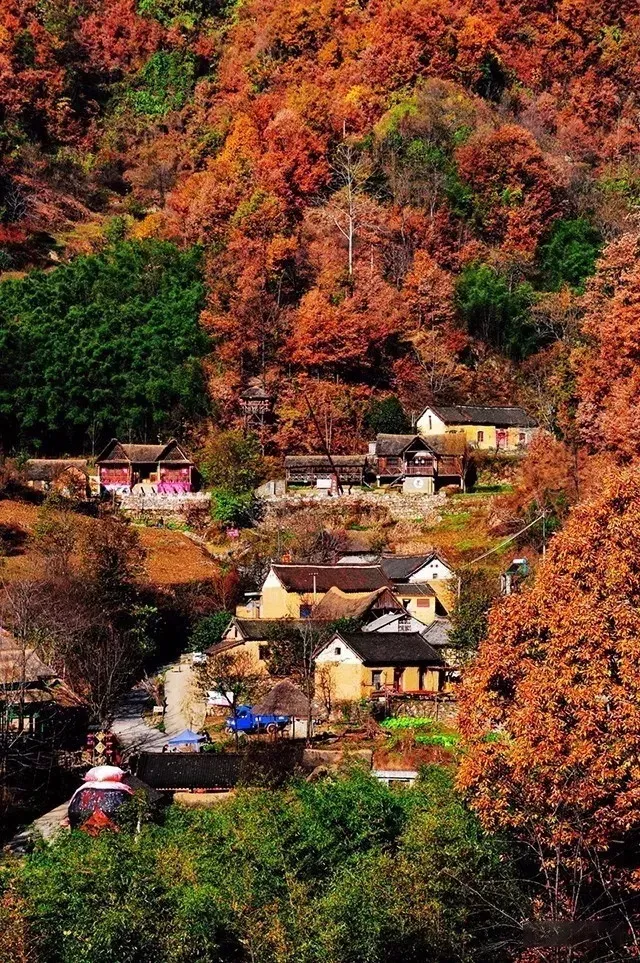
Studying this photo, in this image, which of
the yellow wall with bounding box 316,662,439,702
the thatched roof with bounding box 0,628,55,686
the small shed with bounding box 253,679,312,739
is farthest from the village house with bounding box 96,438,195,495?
the small shed with bounding box 253,679,312,739

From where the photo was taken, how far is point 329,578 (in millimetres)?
39906

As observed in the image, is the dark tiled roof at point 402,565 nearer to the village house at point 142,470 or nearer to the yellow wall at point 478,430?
the yellow wall at point 478,430

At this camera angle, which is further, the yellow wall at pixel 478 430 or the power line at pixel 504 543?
the yellow wall at pixel 478 430

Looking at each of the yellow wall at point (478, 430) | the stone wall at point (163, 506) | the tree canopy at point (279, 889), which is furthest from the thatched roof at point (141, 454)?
the tree canopy at point (279, 889)

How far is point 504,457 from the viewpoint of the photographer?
50.0 m

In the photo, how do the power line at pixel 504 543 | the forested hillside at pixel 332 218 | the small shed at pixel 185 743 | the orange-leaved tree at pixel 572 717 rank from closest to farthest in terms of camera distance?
the orange-leaved tree at pixel 572 717, the small shed at pixel 185 743, the power line at pixel 504 543, the forested hillside at pixel 332 218

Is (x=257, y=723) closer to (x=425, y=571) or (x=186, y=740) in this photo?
(x=186, y=740)

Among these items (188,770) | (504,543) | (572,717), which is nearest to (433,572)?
(504,543)

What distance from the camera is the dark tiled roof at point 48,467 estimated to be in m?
50.0

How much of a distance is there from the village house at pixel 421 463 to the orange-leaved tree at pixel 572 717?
96.8 feet

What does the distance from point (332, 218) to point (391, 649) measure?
30193mm

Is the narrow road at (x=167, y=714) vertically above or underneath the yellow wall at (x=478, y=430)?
underneath

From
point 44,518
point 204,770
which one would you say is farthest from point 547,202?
point 204,770

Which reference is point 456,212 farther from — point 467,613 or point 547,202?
point 467,613
